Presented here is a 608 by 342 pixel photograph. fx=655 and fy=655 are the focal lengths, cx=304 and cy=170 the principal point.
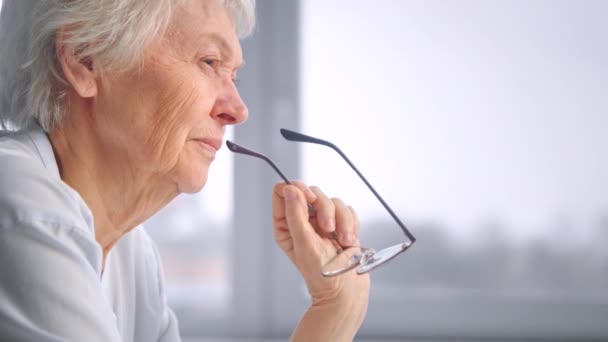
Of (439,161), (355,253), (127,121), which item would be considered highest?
(127,121)

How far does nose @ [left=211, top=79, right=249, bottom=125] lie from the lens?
106 centimetres

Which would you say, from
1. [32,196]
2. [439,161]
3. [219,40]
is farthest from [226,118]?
[439,161]

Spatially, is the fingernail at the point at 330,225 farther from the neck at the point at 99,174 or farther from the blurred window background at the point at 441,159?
the blurred window background at the point at 441,159

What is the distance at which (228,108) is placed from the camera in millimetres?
1058

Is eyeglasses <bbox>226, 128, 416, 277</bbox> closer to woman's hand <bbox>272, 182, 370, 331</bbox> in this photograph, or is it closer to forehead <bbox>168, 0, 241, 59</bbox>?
woman's hand <bbox>272, 182, 370, 331</bbox>

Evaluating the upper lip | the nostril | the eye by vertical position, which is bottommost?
the upper lip

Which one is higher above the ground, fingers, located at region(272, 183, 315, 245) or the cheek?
the cheek

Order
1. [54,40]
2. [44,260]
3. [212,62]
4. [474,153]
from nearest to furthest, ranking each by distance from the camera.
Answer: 1. [44,260]
2. [54,40]
3. [212,62]
4. [474,153]

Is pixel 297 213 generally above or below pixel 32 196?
below

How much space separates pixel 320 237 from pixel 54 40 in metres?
0.53

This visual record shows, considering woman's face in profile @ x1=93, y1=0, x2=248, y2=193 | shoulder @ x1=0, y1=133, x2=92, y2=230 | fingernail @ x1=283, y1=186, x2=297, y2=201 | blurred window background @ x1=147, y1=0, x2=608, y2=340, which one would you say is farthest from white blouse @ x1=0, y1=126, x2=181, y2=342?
blurred window background @ x1=147, y1=0, x2=608, y2=340

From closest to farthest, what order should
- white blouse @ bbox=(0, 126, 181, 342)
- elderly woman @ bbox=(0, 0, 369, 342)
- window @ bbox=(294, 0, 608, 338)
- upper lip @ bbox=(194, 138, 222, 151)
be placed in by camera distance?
white blouse @ bbox=(0, 126, 181, 342) < elderly woman @ bbox=(0, 0, 369, 342) < upper lip @ bbox=(194, 138, 222, 151) < window @ bbox=(294, 0, 608, 338)

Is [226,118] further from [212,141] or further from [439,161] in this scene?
[439,161]

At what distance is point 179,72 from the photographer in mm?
1017
